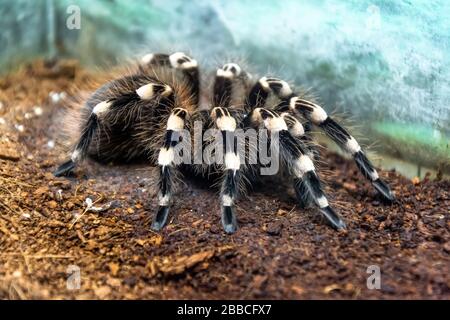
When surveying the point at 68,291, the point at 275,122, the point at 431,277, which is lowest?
the point at 68,291

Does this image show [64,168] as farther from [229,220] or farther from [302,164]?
[302,164]

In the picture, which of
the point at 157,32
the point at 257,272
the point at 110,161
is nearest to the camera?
the point at 257,272

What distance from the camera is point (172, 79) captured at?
518 centimetres

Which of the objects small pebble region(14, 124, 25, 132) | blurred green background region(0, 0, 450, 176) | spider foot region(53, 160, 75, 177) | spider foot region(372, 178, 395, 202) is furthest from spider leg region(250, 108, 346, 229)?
small pebble region(14, 124, 25, 132)

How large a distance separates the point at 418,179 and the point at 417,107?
25.7 inches

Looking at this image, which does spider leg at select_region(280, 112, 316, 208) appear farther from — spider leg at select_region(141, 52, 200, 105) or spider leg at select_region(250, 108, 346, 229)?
spider leg at select_region(141, 52, 200, 105)

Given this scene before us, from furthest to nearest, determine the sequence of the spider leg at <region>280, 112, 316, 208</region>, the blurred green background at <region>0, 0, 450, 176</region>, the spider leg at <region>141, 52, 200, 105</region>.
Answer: the spider leg at <region>141, 52, 200, 105</region>
the blurred green background at <region>0, 0, 450, 176</region>
the spider leg at <region>280, 112, 316, 208</region>

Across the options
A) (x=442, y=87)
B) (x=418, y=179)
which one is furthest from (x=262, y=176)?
(x=442, y=87)

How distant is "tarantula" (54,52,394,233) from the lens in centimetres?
440

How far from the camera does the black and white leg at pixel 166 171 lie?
4402 millimetres

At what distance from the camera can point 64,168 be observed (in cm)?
504

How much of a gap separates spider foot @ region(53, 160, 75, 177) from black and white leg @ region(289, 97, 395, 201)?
6.56ft

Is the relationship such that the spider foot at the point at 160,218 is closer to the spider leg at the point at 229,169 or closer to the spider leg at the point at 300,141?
the spider leg at the point at 229,169

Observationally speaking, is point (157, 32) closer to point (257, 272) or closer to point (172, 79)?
point (172, 79)
